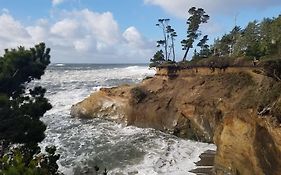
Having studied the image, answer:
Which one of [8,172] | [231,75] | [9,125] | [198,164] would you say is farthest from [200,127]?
[8,172]

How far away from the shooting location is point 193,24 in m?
52.4

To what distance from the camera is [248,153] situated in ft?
53.6

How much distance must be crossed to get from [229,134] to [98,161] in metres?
8.39

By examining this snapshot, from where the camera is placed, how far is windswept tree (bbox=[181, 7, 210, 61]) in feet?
170

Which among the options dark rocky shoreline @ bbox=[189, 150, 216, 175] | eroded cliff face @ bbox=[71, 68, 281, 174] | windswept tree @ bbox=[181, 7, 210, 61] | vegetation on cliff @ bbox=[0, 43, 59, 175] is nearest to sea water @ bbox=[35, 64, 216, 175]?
dark rocky shoreline @ bbox=[189, 150, 216, 175]

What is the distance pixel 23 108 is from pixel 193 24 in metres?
40.0

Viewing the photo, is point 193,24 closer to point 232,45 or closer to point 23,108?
point 232,45

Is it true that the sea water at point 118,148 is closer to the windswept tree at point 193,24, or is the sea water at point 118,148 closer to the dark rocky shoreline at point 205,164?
the dark rocky shoreline at point 205,164

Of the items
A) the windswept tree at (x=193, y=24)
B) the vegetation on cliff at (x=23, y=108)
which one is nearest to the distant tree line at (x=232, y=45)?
the windswept tree at (x=193, y=24)

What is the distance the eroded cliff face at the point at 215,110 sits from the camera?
51.2 ft

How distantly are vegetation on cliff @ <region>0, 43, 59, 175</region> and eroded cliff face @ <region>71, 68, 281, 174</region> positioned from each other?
7.73 meters

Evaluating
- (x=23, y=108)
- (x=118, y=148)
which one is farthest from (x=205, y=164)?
(x=23, y=108)

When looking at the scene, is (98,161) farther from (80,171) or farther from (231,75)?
(231,75)

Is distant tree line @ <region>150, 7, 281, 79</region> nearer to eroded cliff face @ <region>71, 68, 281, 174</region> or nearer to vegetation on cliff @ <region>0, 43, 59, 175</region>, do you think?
eroded cliff face @ <region>71, 68, 281, 174</region>
